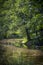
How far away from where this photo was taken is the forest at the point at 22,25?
51.3ft

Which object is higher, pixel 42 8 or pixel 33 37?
pixel 42 8

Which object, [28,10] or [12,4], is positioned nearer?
[28,10]

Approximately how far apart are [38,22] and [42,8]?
1.17 m

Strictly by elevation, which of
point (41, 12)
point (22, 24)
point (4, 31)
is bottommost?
point (4, 31)

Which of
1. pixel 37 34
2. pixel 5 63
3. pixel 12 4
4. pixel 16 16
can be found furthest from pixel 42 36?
pixel 5 63

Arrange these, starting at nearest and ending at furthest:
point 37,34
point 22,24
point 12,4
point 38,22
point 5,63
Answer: point 5,63 → point 38,22 → point 37,34 → point 22,24 → point 12,4

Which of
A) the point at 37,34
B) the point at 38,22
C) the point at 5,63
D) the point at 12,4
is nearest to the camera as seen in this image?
the point at 5,63

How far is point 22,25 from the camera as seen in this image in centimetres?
1836

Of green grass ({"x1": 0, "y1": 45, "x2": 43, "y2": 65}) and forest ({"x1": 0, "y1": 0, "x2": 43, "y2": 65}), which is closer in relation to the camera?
green grass ({"x1": 0, "y1": 45, "x2": 43, "y2": 65})

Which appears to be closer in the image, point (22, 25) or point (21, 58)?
point (21, 58)

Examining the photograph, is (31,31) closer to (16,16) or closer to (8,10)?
(16,16)

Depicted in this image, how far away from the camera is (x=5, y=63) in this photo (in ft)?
32.2

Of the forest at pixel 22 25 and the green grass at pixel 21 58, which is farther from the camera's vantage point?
the forest at pixel 22 25

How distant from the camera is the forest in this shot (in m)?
15.6
